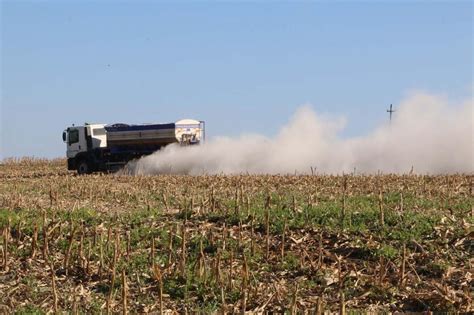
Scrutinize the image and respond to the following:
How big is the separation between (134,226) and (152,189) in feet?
30.6

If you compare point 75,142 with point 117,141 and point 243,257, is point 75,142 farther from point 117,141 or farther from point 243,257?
point 243,257

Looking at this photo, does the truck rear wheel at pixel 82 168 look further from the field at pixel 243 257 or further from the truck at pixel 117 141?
the field at pixel 243 257

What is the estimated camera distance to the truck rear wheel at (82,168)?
44594mm

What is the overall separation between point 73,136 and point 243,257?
34.4 m

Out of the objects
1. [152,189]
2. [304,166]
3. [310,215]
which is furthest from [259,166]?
[310,215]

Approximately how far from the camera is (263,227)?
Answer: 48.0 ft

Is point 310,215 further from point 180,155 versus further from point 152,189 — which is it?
point 180,155

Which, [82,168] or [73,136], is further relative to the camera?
[73,136]

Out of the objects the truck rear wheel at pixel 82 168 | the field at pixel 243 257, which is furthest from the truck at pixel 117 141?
the field at pixel 243 257

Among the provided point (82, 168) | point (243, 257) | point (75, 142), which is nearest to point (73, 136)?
point (75, 142)

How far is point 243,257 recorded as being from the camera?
12617 millimetres

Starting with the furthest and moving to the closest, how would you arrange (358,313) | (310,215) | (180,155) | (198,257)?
(180,155), (310,215), (198,257), (358,313)

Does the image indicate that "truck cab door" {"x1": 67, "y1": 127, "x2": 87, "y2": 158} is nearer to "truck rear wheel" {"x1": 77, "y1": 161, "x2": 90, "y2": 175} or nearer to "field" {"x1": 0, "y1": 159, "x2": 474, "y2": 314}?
"truck rear wheel" {"x1": 77, "y1": 161, "x2": 90, "y2": 175}

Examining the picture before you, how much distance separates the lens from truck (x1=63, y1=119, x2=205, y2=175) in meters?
43.0
